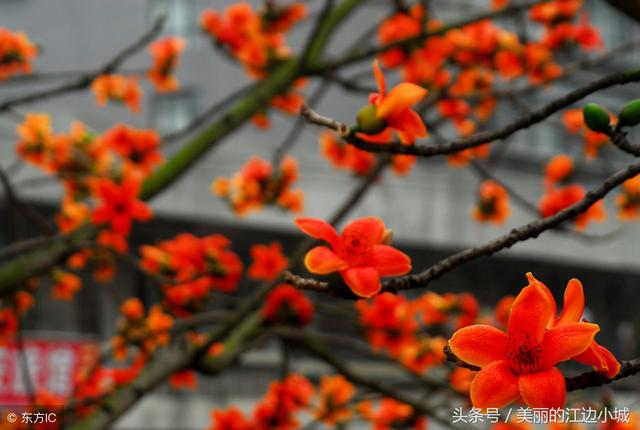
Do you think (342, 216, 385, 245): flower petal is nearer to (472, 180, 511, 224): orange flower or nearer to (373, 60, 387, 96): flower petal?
(373, 60, 387, 96): flower petal

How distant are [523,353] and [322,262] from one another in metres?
0.33

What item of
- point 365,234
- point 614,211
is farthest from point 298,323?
point 614,211

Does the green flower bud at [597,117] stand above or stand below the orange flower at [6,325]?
below

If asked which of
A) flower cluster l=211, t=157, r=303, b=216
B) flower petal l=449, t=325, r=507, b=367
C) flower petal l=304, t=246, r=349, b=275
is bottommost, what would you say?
flower petal l=449, t=325, r=507, b=367

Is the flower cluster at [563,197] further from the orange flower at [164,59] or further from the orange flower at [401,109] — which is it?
the orange flower at [164,59]

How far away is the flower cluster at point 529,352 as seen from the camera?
41.7 inches

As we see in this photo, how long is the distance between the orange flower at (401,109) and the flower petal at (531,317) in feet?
1.20

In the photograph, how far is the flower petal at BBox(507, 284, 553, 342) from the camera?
1.08 meters

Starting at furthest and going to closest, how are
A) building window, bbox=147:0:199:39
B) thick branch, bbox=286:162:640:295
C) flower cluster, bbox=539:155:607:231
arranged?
1. building window, bbox=147:0:199:39
2. flower cluster, bbox=539:155:607:231
3. thick branch, bbox=286:162:640:295

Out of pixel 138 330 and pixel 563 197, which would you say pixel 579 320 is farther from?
pixel 138 330

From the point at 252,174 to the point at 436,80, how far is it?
101cm

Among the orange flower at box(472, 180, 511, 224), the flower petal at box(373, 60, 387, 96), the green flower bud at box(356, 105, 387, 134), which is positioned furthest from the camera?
the orange flower at box(472, 180, 511, 224)

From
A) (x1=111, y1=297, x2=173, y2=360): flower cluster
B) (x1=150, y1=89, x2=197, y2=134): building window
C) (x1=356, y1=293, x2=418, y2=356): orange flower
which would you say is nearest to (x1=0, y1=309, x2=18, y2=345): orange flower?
(x1=111, y1=297, x2=173, y2=360): flower cluster

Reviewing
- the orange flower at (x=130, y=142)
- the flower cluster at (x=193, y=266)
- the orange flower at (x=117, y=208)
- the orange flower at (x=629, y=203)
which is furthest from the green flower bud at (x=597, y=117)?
the orange flower at (x=130, y=142)
